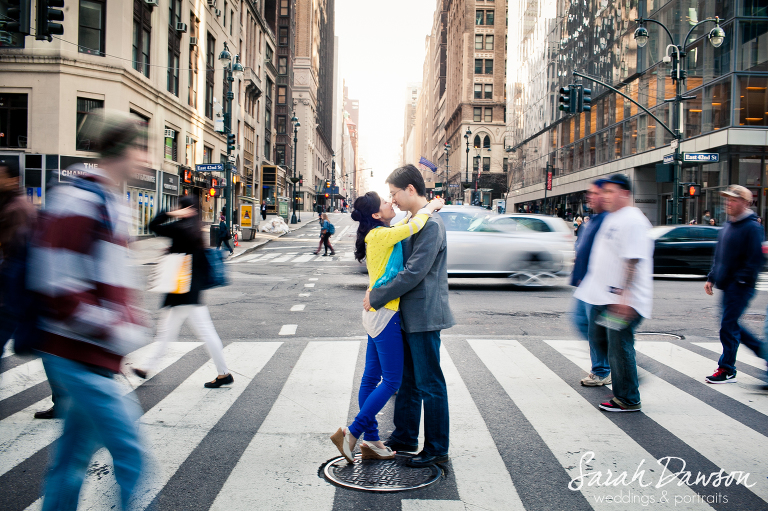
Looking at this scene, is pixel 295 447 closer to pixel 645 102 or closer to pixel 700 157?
pixel 700 157

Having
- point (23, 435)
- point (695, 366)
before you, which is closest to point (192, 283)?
point (23, 435)

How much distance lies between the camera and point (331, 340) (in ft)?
26.2

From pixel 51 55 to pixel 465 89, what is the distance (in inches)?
2971

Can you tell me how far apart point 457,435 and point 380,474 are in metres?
0.89

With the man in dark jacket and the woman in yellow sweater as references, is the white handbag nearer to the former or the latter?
the woman in yellow sweater

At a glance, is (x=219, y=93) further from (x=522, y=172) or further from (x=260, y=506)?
(x=260, y=506)

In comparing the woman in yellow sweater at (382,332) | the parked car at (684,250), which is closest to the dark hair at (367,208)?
the woman in yellow sweater at (382,332)

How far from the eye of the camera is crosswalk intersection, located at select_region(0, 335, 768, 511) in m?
3.46

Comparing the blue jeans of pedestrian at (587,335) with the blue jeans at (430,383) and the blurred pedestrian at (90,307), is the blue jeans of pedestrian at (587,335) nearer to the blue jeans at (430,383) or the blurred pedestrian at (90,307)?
the blue jeans at (430,383)

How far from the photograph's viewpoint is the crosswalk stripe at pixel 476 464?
341 centimetres

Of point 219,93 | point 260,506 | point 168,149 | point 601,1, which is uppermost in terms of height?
point 601,1

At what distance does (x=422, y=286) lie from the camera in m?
3.75

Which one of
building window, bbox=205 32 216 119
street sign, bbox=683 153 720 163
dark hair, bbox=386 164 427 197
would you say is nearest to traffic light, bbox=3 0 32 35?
dark hair, bbox=386 164 427 197

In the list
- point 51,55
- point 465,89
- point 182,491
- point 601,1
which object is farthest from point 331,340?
point 465,89
